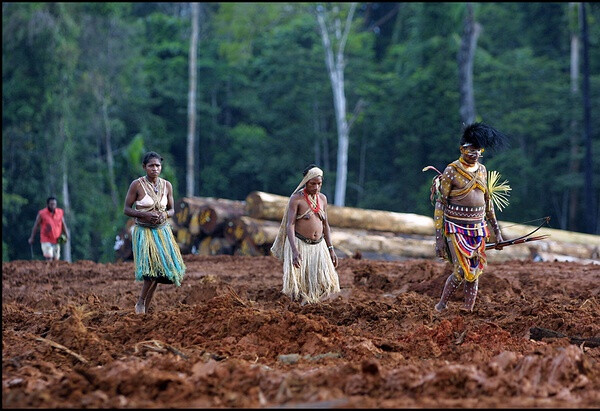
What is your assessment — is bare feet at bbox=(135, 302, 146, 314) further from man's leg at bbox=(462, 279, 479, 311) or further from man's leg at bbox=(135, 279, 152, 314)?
man's leg at bbox=(462, 279, 479, 311)

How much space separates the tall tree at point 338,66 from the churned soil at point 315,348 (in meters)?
20.7

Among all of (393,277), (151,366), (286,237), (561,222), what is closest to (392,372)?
(151,366)

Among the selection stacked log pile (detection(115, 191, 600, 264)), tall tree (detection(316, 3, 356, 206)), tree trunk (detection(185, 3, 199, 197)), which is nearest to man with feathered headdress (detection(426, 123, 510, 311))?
stacked log pile (detection(115, 191, 600, 264))

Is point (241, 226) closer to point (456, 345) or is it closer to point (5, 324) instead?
point (5, 324)

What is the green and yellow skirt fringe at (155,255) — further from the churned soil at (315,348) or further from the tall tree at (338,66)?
the tall tree at (338,66)

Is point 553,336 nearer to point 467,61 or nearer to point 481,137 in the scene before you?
point 481,137

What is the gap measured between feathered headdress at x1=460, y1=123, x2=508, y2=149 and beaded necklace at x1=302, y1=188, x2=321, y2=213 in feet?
5.63

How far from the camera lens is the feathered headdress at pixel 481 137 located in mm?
8469

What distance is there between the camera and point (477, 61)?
35875mm

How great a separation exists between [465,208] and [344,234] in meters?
9.20

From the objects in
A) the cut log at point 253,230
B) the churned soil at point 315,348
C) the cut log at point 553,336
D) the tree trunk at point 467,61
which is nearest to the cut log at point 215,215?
the cut log at point 253,230

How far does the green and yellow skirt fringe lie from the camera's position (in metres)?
8.84

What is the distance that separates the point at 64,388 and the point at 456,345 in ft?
10.8

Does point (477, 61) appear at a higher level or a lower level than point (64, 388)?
higher
